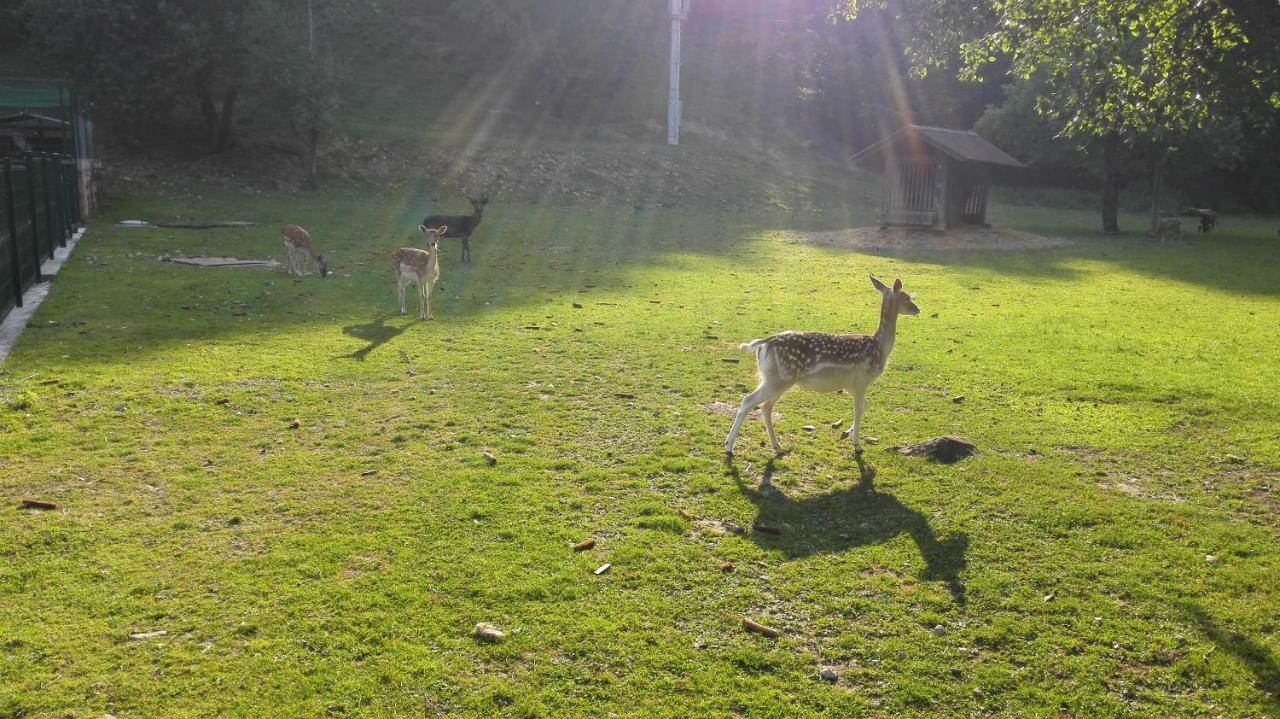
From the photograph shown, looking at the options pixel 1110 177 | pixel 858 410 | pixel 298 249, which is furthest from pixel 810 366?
pixel 1110 177

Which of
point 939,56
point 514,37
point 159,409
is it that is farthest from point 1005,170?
point 159,409

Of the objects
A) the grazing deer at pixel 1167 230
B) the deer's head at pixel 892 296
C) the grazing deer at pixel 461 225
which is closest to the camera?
the deer's head at pixel 892 296

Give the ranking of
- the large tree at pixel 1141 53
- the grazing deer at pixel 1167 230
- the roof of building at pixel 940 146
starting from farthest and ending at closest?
1. the grazing deer at pixel 1167 230
2. the roof of building at pixel 940 146
3. the large tree at pixel 1141 53

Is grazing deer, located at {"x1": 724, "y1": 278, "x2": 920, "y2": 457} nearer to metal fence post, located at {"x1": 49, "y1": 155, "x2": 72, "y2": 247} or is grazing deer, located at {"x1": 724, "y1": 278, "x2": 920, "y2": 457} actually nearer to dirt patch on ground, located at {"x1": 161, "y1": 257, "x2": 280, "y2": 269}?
dirt patch on ground, located at {"x1": 161, "y1": 257, "x2": 280, "y2": 269}

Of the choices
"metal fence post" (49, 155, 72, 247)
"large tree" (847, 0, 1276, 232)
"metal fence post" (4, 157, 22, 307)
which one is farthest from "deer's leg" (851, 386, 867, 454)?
"metal fence post" (49, 155, 72, 247)

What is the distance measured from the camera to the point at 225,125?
112 ft

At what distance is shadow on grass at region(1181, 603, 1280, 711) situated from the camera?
4.48 m

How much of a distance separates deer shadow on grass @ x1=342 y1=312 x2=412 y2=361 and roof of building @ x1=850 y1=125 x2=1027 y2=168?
2281 cm

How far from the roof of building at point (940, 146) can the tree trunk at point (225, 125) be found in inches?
922

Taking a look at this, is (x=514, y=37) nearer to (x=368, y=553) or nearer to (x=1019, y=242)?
(x=1019, y=242)

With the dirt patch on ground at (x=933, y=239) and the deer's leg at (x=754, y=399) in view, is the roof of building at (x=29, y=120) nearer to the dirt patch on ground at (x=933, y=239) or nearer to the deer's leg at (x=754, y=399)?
the dirt patch on ground at (x=933, y=239)

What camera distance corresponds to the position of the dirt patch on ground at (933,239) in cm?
2716

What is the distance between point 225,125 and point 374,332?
26.4 metres

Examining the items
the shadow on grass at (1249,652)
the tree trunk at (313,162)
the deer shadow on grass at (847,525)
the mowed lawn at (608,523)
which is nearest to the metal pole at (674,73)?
the tree trunk at (313,162)
